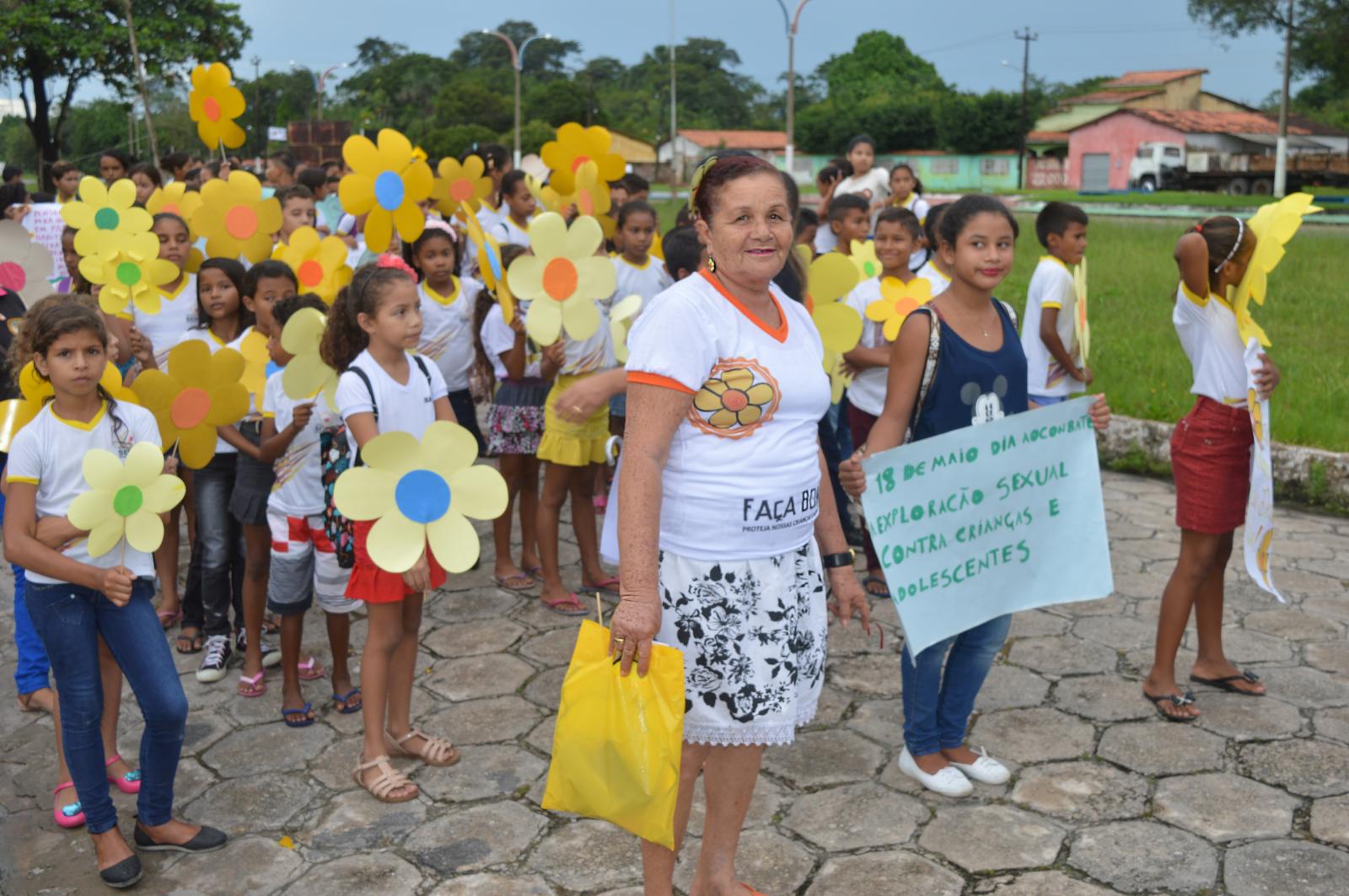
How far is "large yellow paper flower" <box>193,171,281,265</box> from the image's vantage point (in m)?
5.22

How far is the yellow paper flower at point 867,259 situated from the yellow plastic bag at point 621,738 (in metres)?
3.47

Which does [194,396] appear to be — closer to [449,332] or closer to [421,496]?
[421,496]

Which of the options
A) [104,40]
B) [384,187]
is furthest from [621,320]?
[104,40]

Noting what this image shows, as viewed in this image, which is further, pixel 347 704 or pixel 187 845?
pixel 347 704

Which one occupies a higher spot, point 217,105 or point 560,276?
point 217,105

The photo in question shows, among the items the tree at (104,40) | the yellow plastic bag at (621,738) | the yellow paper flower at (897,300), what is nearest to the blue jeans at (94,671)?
the yellow plastic bag at (621,738)

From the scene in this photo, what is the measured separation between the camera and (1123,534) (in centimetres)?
613

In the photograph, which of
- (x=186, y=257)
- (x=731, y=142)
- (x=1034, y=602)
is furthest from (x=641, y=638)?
(x=731, y=142)

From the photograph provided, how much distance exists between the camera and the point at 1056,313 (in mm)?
5223

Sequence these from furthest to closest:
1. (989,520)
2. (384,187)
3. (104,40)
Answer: (104,40)
(384,187)
(989,520)

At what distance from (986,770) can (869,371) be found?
2151 mm

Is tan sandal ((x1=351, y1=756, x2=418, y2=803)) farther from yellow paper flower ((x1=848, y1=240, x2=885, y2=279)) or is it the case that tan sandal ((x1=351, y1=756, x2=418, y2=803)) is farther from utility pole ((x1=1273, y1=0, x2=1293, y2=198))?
utility pole ((x1=1273, y1=0, x2=1293, y2=198))

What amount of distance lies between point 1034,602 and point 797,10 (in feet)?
103

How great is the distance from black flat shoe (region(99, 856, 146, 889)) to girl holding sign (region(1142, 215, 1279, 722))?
10.2ft
